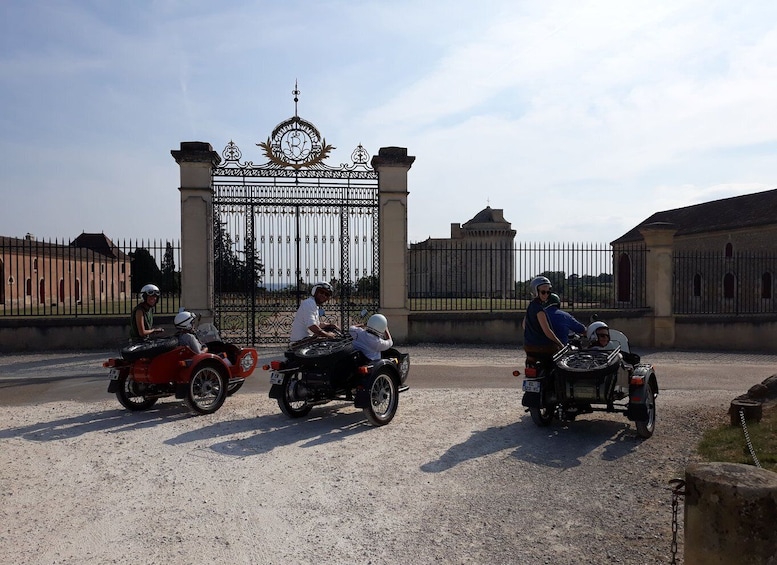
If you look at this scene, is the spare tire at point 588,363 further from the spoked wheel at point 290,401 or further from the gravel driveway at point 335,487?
the spoked wheel at point 290,401

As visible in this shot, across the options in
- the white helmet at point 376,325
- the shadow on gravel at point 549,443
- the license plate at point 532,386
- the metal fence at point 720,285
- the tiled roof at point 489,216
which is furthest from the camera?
the tiled roof at point 489,216

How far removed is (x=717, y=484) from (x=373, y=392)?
14.8 feet

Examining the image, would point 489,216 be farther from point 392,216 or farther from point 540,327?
point 540,327

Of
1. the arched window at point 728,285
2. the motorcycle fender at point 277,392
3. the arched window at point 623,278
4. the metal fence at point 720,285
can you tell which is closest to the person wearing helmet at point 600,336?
the motorcycle fender at point 277,392

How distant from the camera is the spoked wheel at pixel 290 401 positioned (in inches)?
301

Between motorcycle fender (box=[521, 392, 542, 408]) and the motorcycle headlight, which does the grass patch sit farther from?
the motorcycle headlight

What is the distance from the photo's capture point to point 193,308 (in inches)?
553

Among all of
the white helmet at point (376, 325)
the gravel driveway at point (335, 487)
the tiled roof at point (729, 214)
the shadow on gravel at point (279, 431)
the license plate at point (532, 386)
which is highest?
the tiled roof at point (729, 214)

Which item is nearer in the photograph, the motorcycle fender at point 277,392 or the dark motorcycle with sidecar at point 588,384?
the dark motorcycle with sidecar at point 588,384

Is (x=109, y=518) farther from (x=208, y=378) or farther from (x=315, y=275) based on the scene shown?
(x=315, y=275)

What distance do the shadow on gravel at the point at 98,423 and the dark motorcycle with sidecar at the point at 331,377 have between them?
136 cm

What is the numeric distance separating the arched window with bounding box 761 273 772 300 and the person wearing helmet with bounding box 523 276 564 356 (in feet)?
83.4

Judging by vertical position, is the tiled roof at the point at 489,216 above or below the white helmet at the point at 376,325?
above

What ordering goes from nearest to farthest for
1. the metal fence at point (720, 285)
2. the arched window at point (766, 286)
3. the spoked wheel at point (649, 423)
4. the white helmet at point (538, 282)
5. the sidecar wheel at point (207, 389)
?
1. the spoked wheel at point (649, 423)
2. the white helmet at point (538, 282)
3. the sidecar wheel at point (207, 389)
4. the arched window at point (766, 286)
5. the metal fence at point (720, 285)
